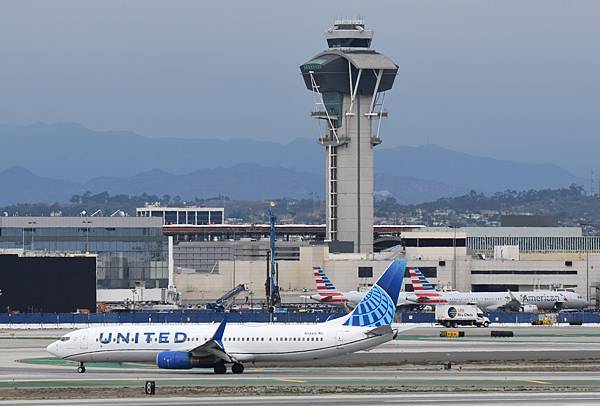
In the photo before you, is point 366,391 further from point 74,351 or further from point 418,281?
point 418,281

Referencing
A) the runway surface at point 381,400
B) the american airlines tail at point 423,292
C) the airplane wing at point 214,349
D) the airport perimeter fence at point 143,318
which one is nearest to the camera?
the runway surface at point 381,400

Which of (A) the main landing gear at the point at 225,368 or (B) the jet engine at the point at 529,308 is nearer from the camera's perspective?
(A) the main landing gear at the point at 225,368

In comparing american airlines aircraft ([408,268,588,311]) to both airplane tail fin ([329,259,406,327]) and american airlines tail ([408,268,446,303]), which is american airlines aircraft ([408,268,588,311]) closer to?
american airlines tail ([408,268,446,303])

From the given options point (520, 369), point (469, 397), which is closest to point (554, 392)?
point (469, 397)

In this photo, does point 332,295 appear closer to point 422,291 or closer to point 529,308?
point 422,291

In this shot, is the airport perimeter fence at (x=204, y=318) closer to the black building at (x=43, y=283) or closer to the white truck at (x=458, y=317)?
the white truck at (x=458, y=317)

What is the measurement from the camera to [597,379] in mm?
78062

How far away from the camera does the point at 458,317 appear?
5699 inches

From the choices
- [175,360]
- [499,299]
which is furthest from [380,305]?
[499,299]

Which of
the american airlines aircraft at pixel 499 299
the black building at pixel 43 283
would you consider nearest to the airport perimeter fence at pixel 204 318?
the black building at pixel 43 283

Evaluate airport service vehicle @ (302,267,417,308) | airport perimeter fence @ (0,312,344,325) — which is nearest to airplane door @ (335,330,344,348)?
airport perimeter fence @ (0,312,344,325)

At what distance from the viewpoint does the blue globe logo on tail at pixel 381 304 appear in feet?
279

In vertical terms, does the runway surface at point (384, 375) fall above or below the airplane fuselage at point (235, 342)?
below

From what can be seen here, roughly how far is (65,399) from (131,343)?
16395 millimetres
